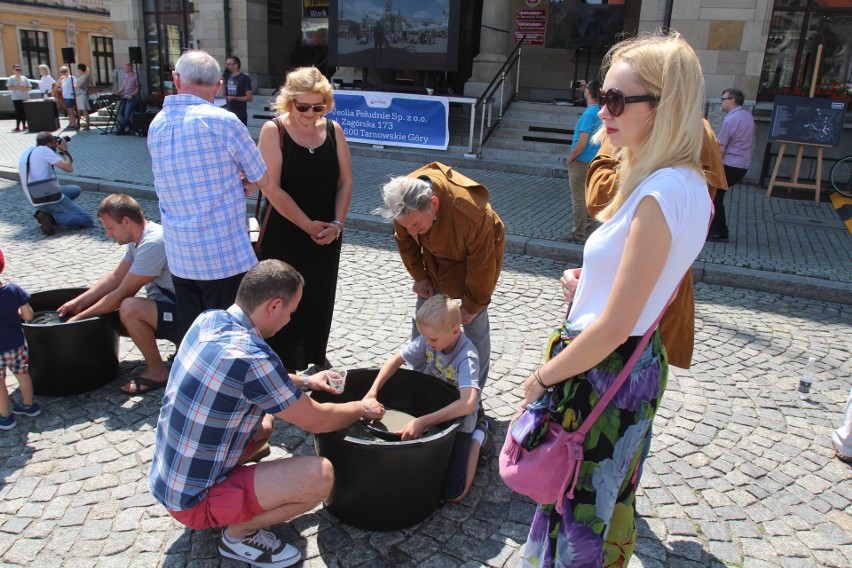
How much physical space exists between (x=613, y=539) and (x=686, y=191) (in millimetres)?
1209

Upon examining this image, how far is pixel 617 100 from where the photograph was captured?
167 centimetres

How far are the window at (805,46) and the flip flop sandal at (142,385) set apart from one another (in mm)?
11773

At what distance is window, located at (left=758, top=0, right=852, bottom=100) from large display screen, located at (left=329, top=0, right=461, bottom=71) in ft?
20.1

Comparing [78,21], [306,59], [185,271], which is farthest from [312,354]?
[78,21]

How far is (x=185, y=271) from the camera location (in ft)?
10.8

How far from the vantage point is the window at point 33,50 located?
37.3 meters

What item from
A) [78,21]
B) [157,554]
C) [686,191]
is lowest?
[157,554]

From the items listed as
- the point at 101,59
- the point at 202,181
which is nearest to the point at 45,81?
the point at 202,181

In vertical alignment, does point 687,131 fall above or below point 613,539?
above

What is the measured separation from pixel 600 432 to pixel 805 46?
491 inches

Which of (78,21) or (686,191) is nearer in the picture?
(686,191)

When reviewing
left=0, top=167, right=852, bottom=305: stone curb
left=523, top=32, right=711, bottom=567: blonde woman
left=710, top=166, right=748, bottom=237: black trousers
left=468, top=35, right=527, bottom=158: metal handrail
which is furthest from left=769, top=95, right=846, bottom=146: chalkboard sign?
left=523, top=32, right=711, bottom=567: blonde woman

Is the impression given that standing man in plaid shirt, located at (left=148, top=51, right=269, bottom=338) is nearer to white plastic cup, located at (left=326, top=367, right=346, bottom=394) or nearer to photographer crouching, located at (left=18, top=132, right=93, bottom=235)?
white plastic cup, located at (left=326, top=367, right=346, bottom=394)

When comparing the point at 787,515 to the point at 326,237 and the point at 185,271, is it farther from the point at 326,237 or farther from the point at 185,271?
the point at 185,271
